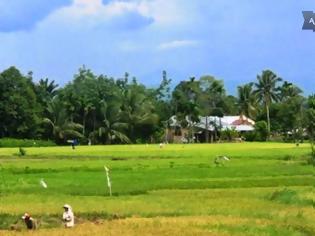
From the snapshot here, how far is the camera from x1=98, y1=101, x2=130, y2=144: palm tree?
78.4 metres

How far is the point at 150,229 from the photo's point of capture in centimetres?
1298

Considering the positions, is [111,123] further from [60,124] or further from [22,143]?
[22,143]

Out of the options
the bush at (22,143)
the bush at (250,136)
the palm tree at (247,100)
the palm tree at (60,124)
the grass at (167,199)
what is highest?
the palm tree at (247,100)

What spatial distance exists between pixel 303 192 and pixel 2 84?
62.2m

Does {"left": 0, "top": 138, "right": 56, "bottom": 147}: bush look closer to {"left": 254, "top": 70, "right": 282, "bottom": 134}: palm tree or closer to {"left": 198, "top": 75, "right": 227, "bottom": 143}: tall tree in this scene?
{"left": 198, "top": 75, "right": 227, "bottom": 143}: tall tree

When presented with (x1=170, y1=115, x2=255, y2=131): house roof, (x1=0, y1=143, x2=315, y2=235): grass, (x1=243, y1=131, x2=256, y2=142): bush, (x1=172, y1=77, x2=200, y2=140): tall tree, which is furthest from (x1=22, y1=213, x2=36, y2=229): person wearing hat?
(x1=170, y1=115, x2=255, y2=131): house roof

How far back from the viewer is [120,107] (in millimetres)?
80500

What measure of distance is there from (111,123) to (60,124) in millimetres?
6005

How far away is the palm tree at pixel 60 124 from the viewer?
252 feet

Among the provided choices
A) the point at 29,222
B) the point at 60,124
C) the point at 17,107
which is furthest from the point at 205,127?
the point at 29,222

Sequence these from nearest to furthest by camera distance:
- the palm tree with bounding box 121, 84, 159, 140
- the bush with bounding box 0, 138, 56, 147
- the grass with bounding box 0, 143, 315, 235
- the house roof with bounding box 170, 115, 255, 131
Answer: the grass with bounding box 0, 143, 315, 235 < the bush with bounding box 0, 138, 56, 147 < the palm tree with bounding box 121, 84, 159, 140 < the house roof with bounding box 170, 115, 255, 131

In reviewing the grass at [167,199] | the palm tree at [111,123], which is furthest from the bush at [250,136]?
the grass at [167,199]

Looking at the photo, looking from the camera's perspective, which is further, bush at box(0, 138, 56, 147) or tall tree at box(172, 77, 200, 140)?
tall tree at box(172, 77, 200, 140)

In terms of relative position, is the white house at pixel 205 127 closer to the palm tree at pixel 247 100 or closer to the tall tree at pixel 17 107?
the palm tree at pixel 247 100
